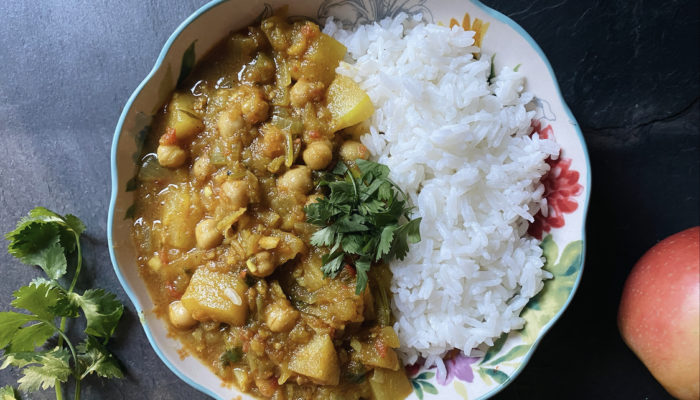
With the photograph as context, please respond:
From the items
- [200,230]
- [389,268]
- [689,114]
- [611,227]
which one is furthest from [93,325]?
[689,114]

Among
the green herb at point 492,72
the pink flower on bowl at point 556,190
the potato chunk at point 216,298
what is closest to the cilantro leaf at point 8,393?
the potato chunk at point 216,298

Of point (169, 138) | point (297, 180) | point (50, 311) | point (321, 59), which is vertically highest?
point (321, 59)

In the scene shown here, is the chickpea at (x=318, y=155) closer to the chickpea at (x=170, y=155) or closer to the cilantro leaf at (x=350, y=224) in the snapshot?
the cilantro leaf at (x=350, y=224)

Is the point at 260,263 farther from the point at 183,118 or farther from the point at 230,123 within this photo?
the point at 183,118

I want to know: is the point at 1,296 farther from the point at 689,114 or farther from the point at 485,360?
the point at 689,114

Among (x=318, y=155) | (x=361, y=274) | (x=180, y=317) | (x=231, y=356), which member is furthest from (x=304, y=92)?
(x=231, y=356)
